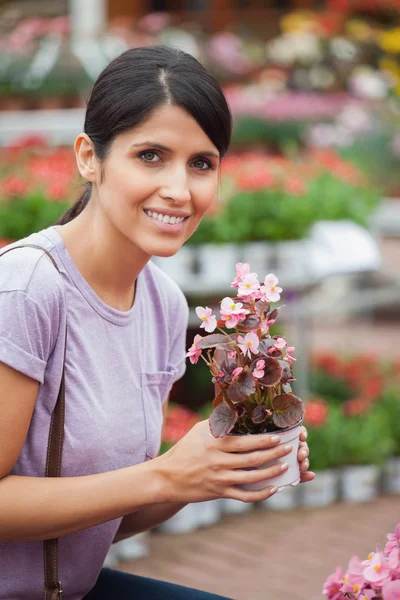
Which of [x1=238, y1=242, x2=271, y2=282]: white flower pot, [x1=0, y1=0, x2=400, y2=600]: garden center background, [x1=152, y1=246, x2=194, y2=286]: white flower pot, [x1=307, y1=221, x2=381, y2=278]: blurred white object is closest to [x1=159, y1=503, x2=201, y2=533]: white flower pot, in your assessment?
[x1=0, y1=0, x2=400, y2=600]: garden center background

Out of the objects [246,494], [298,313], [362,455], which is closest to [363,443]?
[362,455]

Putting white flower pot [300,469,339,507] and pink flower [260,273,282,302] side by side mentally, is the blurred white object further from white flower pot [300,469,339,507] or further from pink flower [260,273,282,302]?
pink flower [260,273,282,302]

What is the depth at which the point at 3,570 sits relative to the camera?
5.84 feet

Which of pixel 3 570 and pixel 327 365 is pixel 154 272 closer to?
pixel 3 570

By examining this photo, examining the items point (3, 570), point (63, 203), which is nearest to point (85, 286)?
point (3, 570)

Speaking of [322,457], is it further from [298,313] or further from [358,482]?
[298,313]

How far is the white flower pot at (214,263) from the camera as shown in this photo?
4535mm

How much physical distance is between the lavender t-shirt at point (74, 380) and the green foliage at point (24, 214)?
2.35 m

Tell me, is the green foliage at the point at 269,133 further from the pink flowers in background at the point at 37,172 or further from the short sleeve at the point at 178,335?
the short sleeve at the point at 178,335

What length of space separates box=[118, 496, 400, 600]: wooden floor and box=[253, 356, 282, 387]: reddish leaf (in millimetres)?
2143

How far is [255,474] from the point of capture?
1.57 meters

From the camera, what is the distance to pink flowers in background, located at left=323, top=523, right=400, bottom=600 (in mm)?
1427

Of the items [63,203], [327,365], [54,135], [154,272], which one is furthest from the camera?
[54,135]

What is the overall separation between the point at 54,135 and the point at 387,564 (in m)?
8.12
